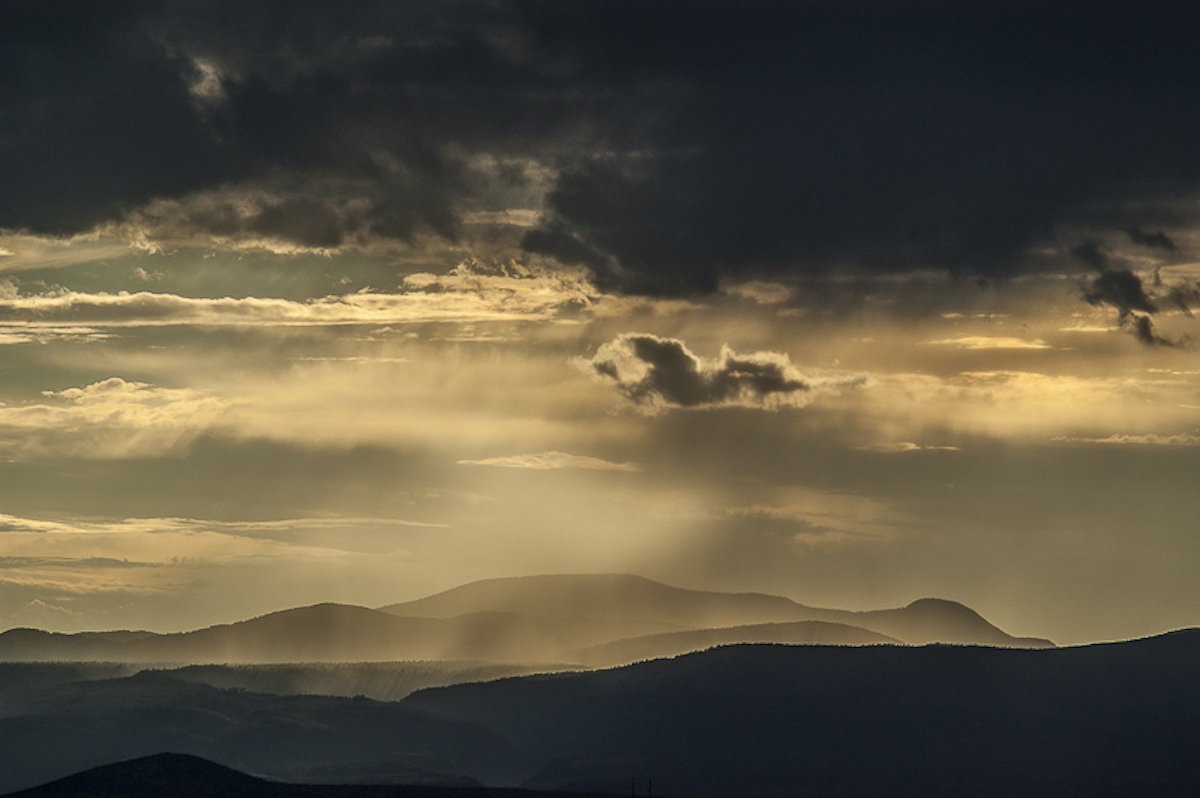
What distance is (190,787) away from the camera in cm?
12150

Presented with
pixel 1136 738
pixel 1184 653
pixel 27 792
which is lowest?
pixel 27 792

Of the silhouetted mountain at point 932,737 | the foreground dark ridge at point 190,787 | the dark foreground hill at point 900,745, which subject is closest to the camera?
the foreground dark ridge at point 190,787

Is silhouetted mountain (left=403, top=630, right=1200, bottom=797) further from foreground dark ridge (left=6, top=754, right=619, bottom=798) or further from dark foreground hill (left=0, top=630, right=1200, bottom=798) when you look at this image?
foreground dark ridge (left=6, top=754, right=619, bottom=798)

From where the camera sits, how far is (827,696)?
194625 mm

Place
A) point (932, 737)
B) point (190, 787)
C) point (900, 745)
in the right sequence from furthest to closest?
point (932, 737), point (900, 745), point (190, 787)

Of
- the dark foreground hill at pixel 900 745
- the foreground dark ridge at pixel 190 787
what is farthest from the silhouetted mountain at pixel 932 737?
the foreground dark ridge at pixel 190 787

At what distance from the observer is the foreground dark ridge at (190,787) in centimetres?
11969

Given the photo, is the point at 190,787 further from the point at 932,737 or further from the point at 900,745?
the point at 932,737

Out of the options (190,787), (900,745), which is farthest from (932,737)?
(190,787)

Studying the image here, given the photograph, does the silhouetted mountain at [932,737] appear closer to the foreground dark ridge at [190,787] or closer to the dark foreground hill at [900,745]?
the dark foreground hill at [900,745]

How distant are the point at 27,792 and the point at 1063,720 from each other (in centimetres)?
12531

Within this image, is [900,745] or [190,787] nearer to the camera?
[190,787]

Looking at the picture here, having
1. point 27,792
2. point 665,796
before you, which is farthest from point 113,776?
point 665,796

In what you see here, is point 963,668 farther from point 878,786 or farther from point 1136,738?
point 878,786
